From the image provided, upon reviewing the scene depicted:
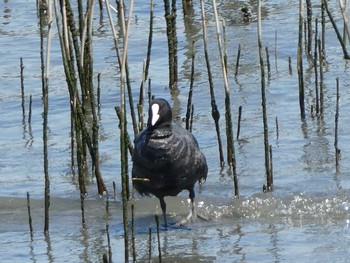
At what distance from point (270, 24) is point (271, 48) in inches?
39.1

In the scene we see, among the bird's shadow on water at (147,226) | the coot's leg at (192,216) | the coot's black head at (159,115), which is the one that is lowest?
the bird's shadow on water at (147,226)

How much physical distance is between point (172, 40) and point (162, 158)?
9.56 ft

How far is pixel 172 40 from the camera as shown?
1002 cm

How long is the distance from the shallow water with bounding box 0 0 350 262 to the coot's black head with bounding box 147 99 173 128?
759 mm

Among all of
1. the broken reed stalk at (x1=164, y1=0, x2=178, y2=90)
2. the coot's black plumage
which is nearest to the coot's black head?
the coot's black plumage

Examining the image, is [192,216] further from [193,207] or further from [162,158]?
[162,158]

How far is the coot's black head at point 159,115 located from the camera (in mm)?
7348

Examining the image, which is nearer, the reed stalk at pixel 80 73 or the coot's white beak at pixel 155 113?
the reed stalk at pixel 80 73

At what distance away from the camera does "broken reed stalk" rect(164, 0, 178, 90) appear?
9711 mm

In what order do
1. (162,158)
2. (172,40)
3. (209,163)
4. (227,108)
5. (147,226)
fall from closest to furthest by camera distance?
1. (162,158)
2. (147,226)
3. (227,108)
4. (209,163)
5. (172,40)

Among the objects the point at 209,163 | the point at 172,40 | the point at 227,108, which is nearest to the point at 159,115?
the point at 227,108

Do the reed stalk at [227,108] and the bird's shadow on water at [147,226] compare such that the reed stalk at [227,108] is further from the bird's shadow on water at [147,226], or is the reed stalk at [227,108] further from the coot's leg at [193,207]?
the bird's shadow on water at [147,226]

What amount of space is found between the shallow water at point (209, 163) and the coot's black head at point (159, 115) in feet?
2.49

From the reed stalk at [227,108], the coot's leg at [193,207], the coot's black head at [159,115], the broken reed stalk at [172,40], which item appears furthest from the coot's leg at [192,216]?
the broken reed stalk at [172,40]
